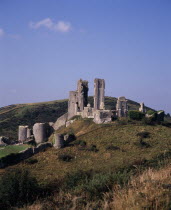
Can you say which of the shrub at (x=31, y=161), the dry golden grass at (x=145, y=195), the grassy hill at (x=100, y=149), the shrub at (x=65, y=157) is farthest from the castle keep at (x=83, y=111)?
the dry golden grass at (x=145, y=195)

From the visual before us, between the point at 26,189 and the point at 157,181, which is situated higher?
the point at 157,181

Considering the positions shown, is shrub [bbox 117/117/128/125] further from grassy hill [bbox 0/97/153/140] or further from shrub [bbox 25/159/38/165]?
grassy hill [bbox 0/97/153/140]

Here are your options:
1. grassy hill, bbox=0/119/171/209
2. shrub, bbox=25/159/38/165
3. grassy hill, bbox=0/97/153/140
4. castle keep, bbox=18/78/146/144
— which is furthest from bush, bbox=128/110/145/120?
grassy hill, bbox=0/97/153/140

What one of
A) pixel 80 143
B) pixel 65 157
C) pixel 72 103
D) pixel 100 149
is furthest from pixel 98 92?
pixel 65 157

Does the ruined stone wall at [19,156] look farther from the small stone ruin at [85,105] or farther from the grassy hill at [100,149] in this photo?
the small stone ruin at [85,105]

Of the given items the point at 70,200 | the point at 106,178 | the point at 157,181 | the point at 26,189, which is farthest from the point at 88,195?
the point at 26,189

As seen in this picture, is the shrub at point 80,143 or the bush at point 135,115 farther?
the bush at point 135,115

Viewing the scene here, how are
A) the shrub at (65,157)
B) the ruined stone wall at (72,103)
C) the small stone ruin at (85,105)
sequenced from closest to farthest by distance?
the shrub at (65,157), the small stone ruin at (85,105), the ruined stone wall at (72,103)

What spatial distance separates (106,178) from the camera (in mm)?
10164

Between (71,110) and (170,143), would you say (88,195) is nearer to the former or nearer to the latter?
(170,143)

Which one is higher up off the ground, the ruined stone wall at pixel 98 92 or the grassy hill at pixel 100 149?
the ruined stone wall at pixel 98 92

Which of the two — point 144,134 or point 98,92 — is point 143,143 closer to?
point 144,134

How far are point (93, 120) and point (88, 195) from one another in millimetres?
38409

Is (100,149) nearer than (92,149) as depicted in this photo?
No
